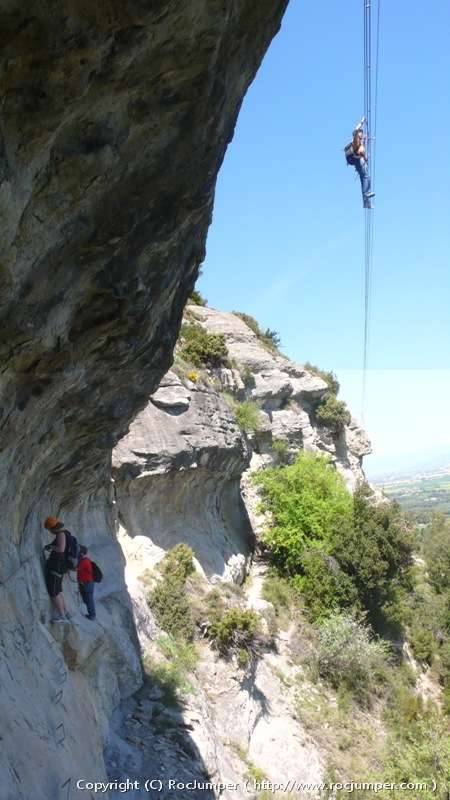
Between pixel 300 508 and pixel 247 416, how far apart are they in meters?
4.65

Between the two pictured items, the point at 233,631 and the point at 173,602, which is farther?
the point at 233,631

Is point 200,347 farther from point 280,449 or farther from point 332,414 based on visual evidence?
point 332,414

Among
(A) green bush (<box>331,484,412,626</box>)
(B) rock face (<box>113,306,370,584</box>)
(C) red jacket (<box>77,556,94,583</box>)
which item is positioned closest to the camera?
(C) red jacket (<box>77,556,94,583</box>)

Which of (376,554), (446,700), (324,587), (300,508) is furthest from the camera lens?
(300,508)

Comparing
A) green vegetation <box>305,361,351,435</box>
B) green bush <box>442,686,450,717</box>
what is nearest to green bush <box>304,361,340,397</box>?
green vegetation <box>305,361,351,435</box>

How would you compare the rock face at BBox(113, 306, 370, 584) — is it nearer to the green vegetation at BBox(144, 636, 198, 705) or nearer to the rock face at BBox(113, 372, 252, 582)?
the rock face at BBox(113, 372, 252, 582)

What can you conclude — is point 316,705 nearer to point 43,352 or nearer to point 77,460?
point 77,460

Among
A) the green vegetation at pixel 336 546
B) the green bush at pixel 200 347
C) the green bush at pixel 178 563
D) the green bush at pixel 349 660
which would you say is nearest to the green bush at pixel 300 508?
the green vegetation at pixel 336 546

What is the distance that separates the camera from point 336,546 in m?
23.9

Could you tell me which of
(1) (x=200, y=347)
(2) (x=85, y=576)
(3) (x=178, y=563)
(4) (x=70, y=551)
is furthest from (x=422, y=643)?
(4) (x=70, y=551)

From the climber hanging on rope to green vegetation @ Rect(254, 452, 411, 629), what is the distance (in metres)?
14.4

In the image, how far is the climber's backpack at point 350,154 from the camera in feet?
41.3

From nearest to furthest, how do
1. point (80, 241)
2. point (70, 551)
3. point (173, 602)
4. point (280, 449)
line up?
point (80, 241), point (70, 551), point (173, 602), point (280, 449)

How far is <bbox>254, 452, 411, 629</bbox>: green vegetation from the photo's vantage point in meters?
22.7
